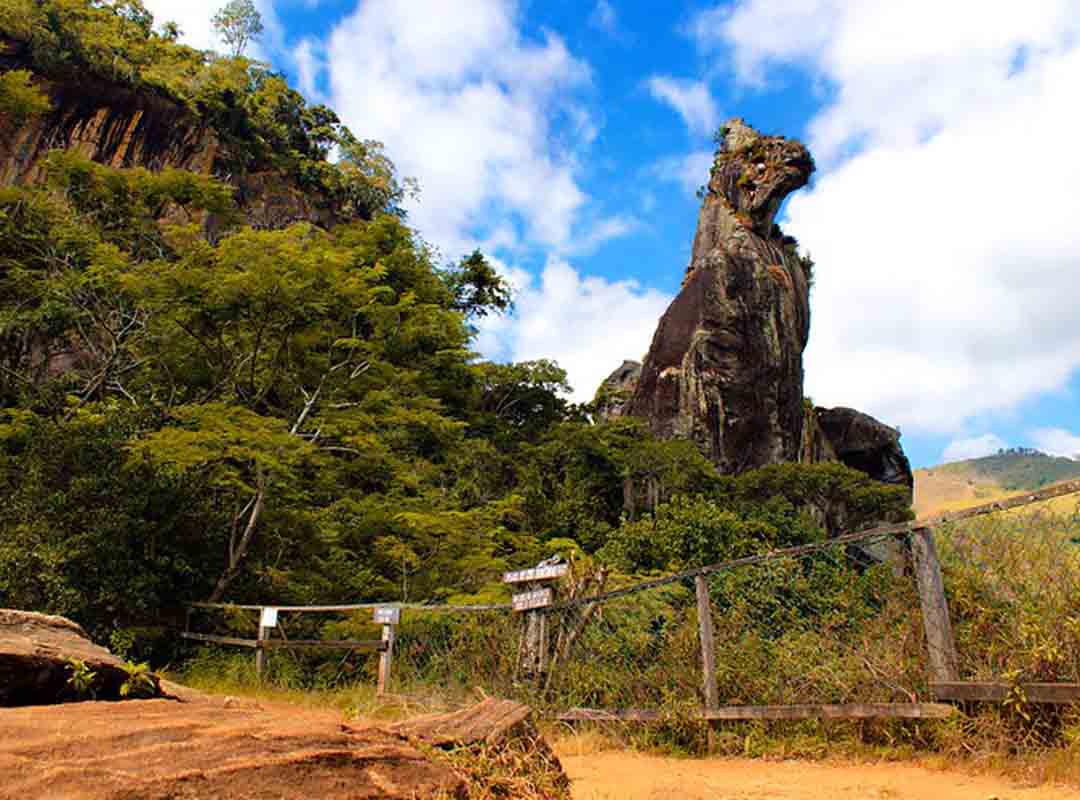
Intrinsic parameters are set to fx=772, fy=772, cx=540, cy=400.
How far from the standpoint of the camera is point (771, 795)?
12.6 ft

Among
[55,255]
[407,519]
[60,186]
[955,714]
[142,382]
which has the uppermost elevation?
[60,186]

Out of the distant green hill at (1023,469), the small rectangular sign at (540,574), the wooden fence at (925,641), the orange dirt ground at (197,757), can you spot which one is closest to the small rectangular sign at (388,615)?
the small rectangular sign at (540,574)

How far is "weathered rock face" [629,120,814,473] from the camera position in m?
31.6

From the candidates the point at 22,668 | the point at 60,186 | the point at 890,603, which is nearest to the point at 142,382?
the point at 60,186

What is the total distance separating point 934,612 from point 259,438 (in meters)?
9.45

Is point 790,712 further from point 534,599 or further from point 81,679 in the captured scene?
point 81,679

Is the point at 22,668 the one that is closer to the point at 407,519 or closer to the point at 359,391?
the point at 407,519

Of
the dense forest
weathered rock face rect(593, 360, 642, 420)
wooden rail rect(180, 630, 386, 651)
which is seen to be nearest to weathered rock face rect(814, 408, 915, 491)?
weathered rock face rect(593, 360, 642, 420)

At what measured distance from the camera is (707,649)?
558cm

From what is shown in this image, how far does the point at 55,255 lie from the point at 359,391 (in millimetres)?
8893

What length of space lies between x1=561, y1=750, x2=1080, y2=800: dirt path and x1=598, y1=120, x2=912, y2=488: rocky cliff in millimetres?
26341

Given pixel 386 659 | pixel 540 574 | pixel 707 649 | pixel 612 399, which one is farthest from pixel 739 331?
pixel 707 649

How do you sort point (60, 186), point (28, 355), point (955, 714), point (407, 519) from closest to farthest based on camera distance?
point (955, 714)
point (407, 519)
point (28, 355)
point (60, 186)

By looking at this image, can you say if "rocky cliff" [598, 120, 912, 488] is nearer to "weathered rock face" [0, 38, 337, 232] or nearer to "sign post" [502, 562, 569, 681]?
"weathered rock face" [0, 38, 337, 232]
